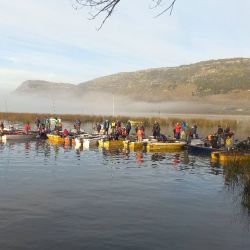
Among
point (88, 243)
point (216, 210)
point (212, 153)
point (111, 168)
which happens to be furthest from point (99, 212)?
point (212, 153)

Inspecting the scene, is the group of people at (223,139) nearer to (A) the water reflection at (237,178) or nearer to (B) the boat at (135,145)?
(B) the boat at (135,145)

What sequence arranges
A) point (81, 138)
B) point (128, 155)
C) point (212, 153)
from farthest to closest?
point (81, 138) < point (128, 155) < point (212, 153)

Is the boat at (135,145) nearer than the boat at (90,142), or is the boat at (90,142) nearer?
the boat at (135,145)

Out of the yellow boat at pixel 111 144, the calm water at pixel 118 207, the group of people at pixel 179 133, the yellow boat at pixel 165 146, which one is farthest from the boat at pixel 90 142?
the calm water at pixel 118 207

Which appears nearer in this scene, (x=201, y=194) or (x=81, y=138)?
(x=201, y=194)

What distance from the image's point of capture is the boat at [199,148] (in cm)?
3480

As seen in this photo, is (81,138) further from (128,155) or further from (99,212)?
(99,212)

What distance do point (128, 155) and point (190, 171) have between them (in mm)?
8671

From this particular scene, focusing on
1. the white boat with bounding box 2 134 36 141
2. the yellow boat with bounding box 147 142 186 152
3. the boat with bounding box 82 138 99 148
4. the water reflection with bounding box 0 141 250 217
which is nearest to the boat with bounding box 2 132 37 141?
the white boat with bounding box 2 134 36 141

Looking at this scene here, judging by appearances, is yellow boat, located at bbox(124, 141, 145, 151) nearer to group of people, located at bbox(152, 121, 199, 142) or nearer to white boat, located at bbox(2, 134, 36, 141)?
group of people, located at bbox(152, 121, 199, 142)

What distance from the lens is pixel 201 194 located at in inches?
765

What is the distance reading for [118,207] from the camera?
55.3ft

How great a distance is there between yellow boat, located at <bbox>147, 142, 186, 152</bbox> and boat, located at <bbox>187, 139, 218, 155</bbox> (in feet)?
3.05

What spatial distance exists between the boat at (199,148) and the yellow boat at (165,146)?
36.6 inches
